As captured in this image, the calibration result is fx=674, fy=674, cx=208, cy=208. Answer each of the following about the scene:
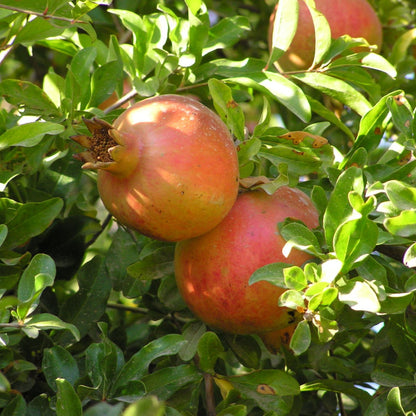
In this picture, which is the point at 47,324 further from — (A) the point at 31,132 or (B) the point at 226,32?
(B) the point at 226,32

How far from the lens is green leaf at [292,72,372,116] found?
1570 mm

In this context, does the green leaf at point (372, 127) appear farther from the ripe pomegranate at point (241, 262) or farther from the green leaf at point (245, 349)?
the green leaf at point (245, 349)

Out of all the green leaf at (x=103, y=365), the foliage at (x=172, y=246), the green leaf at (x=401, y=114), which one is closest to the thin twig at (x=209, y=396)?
the foliage at (x=172, y=246)

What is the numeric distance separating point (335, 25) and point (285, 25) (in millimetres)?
384

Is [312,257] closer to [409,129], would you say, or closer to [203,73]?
[409,129]

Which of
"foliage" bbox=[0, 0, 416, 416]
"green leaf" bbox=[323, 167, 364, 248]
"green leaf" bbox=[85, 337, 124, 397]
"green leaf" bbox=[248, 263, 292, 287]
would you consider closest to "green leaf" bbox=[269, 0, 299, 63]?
"foliage" bbox=[0, 0, 416, 416]

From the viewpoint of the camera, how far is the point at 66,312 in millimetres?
1616

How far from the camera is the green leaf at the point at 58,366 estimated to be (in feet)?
4.43

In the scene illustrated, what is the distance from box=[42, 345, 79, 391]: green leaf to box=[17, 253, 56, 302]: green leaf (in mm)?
186

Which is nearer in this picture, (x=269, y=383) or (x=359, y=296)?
(x=359, y=296)

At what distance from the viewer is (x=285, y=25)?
60.1 inches

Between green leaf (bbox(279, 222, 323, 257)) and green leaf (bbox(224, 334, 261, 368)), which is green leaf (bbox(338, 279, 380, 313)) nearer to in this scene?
green leaf (bbox(279, 222, 323, 257))

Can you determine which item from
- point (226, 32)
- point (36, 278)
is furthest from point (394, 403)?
point (226, 32)

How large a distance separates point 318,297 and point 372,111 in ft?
1.52
